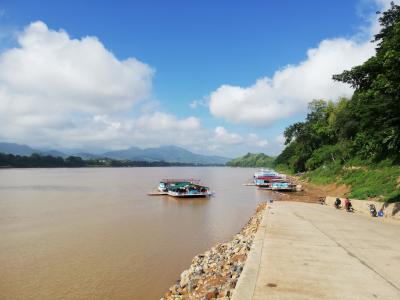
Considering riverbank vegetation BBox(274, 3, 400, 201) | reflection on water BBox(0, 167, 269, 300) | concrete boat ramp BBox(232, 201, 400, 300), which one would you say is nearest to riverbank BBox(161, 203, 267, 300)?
concrete boat ramp BBox(232, 201, 400, 300)

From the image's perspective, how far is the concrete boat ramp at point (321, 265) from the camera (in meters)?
7.41

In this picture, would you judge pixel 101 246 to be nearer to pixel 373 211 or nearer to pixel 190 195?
pixel 373 211

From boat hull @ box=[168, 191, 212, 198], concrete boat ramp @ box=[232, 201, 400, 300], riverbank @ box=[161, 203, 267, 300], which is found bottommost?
boat hull @ box=[168, 191, 212, 198]

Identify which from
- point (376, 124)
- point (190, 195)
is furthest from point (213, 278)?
point (190, 195)

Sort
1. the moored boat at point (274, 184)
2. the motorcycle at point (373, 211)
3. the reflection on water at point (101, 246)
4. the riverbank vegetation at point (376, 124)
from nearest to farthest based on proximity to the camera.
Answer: the reflection on water at point (101, 246), the riverbank vegetation at point (376, 124), the motorcycle at point (373, 211), the moored boat at point (274, 184)

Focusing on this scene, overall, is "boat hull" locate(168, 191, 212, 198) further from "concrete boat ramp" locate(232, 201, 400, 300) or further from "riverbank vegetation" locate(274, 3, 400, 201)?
"concrete boat ramp" locate(232, 201, 400, 300)

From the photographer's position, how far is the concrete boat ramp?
7410 millimetres

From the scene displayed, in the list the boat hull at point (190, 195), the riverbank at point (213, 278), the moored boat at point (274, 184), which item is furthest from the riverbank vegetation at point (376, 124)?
the boat hull at point (190, 195)

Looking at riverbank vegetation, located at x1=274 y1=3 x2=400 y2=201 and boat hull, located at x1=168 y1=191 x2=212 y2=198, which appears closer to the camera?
riverbank vegetation, located at x1=274 y1=3 x2=400 y2=201

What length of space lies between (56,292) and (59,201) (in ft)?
117

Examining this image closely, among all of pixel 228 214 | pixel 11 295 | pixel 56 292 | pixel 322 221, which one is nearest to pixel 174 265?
pixel 56 292

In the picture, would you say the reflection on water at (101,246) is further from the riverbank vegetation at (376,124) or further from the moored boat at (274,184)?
the moored boat at (274,184)

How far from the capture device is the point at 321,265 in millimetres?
9453

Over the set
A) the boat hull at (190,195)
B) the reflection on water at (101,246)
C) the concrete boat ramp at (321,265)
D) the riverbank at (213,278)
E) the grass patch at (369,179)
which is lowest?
the reflection on water at (101,246)
